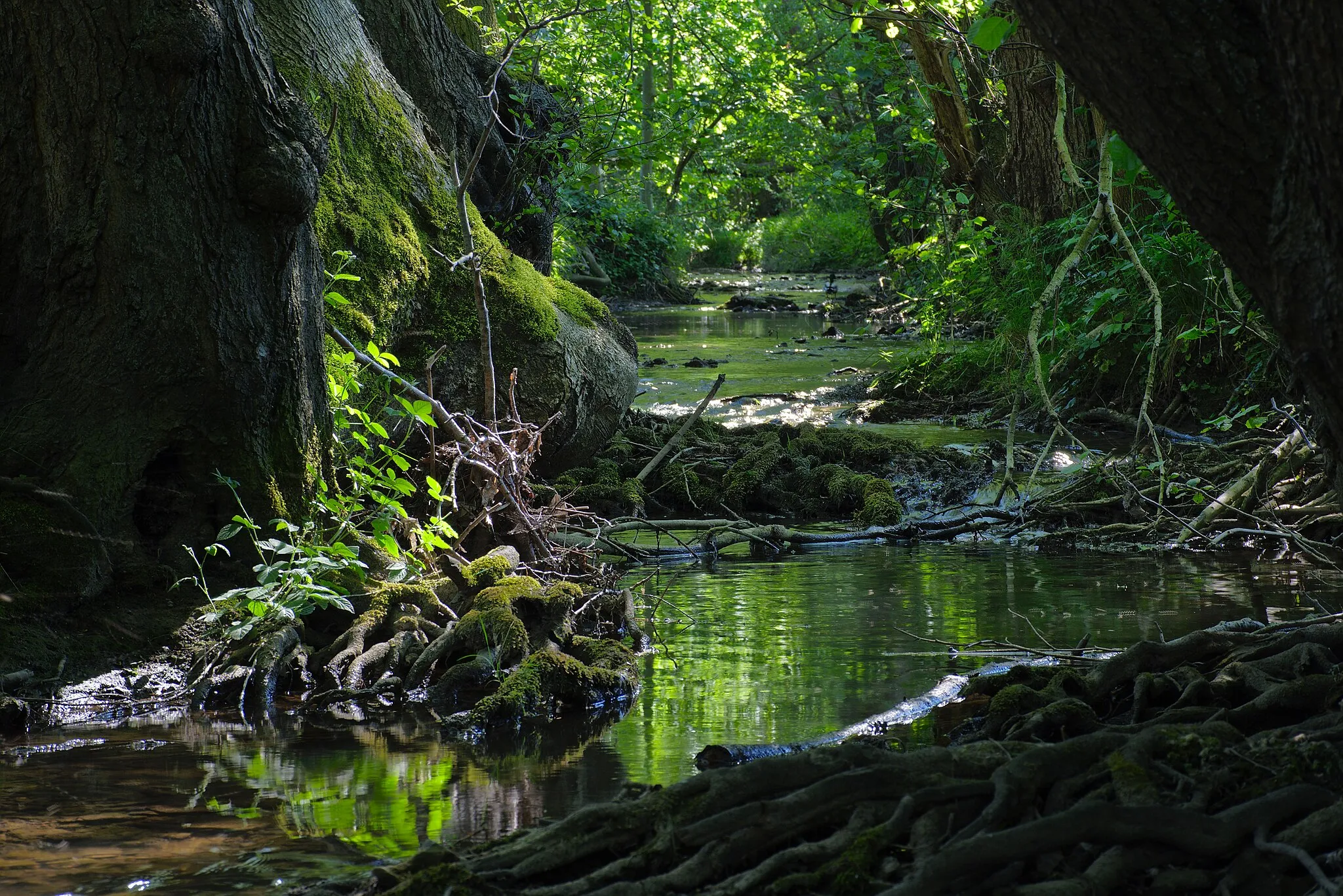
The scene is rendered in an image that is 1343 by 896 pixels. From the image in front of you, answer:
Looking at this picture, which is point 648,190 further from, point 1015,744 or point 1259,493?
point 1015,744

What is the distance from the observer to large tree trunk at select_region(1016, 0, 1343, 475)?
8.90 ft

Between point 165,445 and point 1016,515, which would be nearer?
point 165,445

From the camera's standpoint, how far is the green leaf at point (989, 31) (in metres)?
3.16

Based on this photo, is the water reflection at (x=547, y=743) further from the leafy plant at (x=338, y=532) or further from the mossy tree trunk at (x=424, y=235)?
the mossy tree trunk at (x=424, y=235)

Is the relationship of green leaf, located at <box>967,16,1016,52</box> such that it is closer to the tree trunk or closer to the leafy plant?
the leafy plant

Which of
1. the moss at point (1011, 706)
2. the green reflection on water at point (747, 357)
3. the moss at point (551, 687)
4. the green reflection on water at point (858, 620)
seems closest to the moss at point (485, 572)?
the moss at point (551, 687)

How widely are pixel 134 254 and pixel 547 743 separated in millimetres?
2478

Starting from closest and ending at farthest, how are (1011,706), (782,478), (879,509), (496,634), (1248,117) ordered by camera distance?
(1248,117), (1011,706), (496,634), (879,509), (782,478)

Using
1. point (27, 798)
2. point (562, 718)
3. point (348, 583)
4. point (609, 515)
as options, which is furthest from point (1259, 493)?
point (27, 798)

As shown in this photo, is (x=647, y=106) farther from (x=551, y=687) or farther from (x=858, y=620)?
(x=551, y=687)

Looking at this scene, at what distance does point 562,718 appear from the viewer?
5223mm

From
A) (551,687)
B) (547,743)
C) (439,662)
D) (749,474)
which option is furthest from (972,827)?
(749,474)

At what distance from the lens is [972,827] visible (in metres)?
3.18

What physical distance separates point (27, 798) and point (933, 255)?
37.5ft
